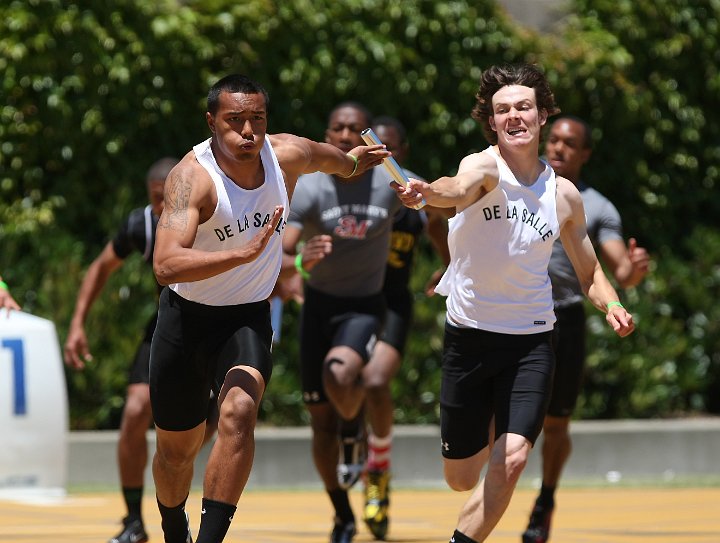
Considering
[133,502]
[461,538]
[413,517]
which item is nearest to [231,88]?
[461,538]

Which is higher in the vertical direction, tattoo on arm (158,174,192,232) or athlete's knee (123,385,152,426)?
tattoo on arm (158,174,192,232)

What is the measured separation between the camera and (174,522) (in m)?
7.20

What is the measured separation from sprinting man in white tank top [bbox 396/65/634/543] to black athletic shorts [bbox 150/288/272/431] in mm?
836

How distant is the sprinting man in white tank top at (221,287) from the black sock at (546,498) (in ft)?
7.85

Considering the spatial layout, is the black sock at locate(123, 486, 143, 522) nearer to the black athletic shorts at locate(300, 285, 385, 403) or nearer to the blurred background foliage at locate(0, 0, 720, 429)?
the black athletic shorts at locate(300, 285, 385, 403)

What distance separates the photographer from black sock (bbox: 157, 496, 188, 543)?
23.6ft

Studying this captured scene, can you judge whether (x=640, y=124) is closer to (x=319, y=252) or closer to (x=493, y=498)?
(x=319, y=252)

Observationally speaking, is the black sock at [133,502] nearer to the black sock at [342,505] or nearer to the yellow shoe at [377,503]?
the black sock at [342,505]

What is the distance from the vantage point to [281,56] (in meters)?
14.0

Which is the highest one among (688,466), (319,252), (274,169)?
(274,169)

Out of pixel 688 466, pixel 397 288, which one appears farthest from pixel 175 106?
pixel 688 466

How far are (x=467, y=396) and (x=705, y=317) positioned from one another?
318 inches

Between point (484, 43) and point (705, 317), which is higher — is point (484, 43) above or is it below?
above

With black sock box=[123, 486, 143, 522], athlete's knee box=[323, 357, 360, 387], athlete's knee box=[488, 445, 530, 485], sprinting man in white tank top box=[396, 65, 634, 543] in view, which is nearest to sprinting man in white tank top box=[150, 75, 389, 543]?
sprinting man in white tank top box=[396, 65, 634, 543]
